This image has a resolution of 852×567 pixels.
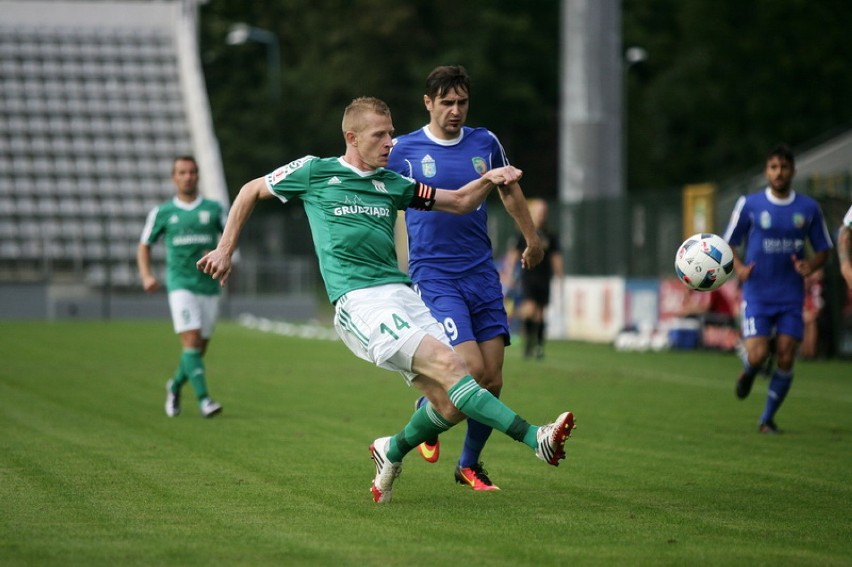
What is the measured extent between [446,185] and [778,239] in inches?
184

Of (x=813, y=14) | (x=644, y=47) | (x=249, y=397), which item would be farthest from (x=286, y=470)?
(x=644, y=47)

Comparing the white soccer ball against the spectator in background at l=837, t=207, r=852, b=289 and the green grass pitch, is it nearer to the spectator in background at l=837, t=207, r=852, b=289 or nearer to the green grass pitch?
the spectator in background at l=837, t=207, r=852, b=289

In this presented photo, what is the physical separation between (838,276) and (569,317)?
8767mm

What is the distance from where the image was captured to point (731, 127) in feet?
212

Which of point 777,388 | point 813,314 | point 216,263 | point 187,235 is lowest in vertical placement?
point 777,388

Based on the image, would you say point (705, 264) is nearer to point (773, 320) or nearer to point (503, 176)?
point (773, 320)

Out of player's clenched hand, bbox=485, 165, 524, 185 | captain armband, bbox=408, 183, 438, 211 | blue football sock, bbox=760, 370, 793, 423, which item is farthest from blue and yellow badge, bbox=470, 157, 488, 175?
blue football sock, bbox=760, 370, 793, 423

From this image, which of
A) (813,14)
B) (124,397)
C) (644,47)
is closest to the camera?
(124,397)

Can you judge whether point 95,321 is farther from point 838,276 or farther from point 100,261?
point 838,276

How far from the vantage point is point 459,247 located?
9156 millimetres

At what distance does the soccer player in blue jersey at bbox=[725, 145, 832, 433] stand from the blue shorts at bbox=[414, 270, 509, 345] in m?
4.01

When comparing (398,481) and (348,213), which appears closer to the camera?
(348,213)

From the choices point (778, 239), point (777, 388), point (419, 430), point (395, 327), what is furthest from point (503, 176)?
point (777, 388)

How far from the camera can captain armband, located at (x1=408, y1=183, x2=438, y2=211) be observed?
846 cm
